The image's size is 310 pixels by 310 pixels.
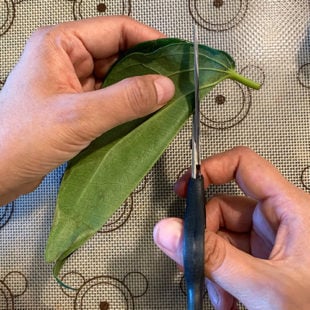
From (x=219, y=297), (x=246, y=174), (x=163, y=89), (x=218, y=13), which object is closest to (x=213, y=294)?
(x=219, y=297)

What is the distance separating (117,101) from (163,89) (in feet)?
0.18

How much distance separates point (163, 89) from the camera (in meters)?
0.46

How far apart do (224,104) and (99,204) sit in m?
0.23

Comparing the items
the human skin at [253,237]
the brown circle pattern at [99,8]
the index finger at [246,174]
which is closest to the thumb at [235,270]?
the human skin at [253,237]

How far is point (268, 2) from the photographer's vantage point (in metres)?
0.62

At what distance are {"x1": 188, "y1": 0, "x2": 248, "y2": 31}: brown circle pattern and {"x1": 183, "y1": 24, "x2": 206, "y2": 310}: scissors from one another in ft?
0.54

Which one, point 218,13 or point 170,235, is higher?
point 218,13

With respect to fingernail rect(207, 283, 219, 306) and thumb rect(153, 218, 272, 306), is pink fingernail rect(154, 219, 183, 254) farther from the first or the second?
fingernail rect(207, 283, 219, 306)

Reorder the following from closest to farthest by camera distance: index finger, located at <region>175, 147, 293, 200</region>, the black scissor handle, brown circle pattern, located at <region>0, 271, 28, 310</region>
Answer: the black scissor handle < index finger, located at <region>175, 147, 293, 200</region> < brown circle pattern, located at <region>0, 271, 28, 310</region>

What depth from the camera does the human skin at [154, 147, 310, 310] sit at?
40cm

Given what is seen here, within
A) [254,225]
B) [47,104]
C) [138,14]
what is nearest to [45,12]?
[138,14]

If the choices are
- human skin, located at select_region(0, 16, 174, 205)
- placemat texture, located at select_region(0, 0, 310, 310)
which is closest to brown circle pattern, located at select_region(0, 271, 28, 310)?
placemat texture, located at select_region(0, 0, 310, 310)

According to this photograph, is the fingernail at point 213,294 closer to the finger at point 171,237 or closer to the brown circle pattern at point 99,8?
the finger at point 171,237

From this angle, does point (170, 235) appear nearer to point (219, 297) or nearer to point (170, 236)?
point (170, 236)
